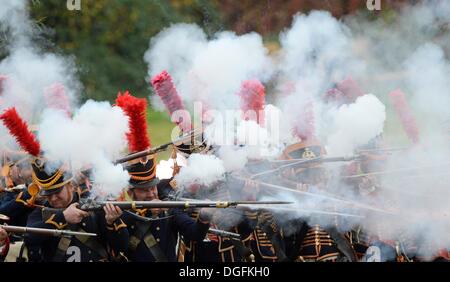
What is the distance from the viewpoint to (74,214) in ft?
27.8

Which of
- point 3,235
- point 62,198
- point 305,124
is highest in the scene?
point 305,124

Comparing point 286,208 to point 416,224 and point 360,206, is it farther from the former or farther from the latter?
point 416,224

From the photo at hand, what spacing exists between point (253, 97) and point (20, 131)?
105 inches

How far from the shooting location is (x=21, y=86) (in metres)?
10.8

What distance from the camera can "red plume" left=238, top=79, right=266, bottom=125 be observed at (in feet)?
32.3

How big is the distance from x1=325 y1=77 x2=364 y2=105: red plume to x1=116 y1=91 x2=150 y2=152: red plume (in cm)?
299

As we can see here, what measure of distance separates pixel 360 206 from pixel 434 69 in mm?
2197

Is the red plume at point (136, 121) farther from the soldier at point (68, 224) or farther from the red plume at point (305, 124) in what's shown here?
the red plume at point (305, 124)

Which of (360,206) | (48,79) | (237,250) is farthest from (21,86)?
(360,206)

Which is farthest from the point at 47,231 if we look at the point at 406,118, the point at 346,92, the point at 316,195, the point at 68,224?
the point at 346,92

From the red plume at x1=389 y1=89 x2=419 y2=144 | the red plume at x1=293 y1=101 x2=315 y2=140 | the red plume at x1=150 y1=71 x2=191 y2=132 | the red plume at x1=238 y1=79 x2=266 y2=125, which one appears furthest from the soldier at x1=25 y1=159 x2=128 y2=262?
the red plume at x1=389 y1=89 x2=419 y2=144

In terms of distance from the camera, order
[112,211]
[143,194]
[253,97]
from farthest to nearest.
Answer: [253,97] → [143,194] → [112,211]

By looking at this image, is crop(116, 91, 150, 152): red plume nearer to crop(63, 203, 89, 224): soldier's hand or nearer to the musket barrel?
crop(63, 203, 89, 224): soldier's hand

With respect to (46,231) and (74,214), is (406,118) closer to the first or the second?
(74,214)
